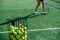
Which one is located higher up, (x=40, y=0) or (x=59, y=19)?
(x=40, y=0)

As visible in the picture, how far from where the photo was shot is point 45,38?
6559 millimetres

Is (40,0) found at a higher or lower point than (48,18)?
higher

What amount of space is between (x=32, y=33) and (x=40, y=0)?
379 centimetres

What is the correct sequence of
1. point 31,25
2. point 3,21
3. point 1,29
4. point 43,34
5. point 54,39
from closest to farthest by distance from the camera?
1. point 54,39
2. point 43,34
3. point 1,29
4. point 31,25
5. point 3,21

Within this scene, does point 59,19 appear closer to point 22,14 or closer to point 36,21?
point 36,21

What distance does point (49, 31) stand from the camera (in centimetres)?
725

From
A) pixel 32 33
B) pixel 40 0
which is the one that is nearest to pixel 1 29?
pixel 32 33

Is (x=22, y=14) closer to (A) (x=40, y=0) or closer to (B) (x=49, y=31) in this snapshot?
(A) (x=40, y=0)

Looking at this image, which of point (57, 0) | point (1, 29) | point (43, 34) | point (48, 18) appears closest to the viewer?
point (43, 34)

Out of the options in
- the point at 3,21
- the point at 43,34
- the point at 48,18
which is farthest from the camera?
the point at 48,18

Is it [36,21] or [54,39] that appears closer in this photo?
[54,39]

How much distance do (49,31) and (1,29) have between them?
167 centimetres

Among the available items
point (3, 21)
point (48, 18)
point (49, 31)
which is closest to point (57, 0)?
point (48, 18)

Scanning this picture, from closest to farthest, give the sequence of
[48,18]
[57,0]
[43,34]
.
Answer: [43,34]
[48,18]
[57,0]
